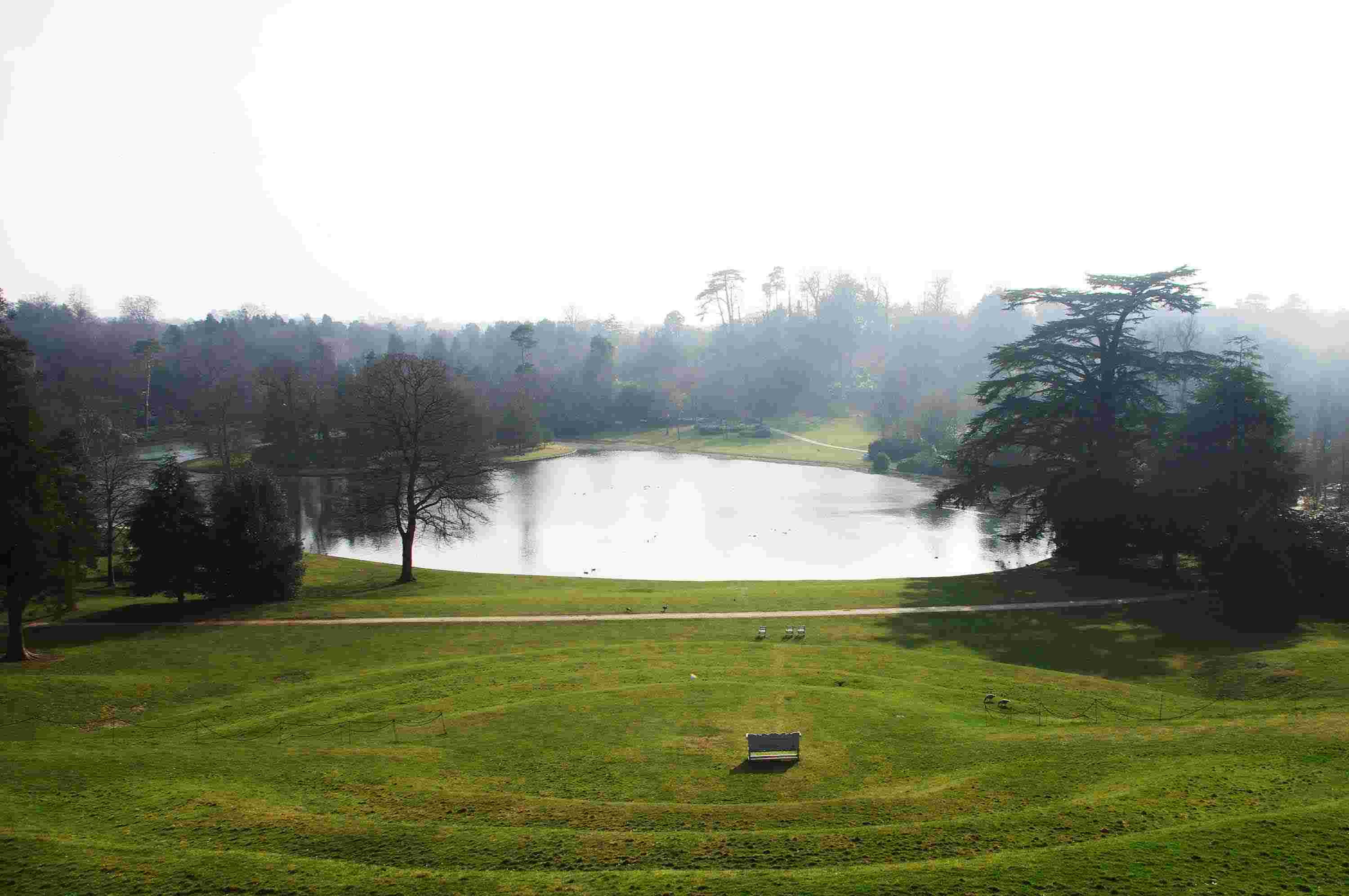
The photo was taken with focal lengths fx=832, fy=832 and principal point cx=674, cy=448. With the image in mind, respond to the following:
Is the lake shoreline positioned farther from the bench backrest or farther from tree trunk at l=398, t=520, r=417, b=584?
the bench backrest

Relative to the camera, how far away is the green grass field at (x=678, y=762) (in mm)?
9859

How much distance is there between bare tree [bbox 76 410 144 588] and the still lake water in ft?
35.9

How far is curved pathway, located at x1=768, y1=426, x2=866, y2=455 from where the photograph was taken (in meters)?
104

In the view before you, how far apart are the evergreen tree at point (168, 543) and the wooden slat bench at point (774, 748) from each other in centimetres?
2443

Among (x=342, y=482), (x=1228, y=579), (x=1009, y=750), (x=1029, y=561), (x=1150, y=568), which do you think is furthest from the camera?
(x=342, y=482)

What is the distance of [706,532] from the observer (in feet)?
181

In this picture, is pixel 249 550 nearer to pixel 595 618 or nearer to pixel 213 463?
pixel 595 618

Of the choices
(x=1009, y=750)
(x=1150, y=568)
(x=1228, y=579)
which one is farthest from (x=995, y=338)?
(x=1009, y=750)

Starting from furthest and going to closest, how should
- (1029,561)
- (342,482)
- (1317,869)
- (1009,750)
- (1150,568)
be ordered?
(342,482)
(1029,561)
(1150,568)
(1009,750)
(1317,869)

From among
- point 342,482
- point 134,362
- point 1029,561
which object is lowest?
point 1029,561

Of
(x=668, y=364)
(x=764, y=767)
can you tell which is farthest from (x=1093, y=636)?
(x=668, y=364)

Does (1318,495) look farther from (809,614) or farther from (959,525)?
(809,614)

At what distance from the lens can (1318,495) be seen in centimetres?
5372

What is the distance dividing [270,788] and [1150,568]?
113 ft
